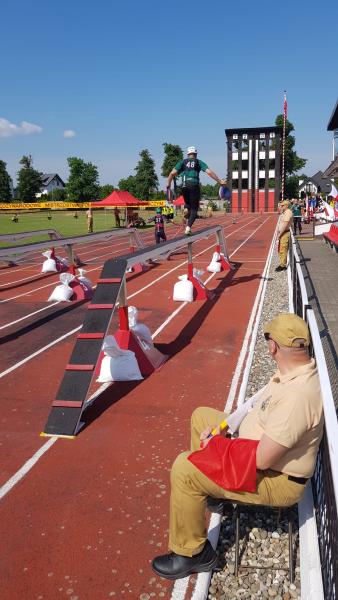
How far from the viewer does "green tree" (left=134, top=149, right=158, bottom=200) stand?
8500cm

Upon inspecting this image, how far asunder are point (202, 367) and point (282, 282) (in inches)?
276

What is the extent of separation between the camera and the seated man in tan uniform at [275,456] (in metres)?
2.54

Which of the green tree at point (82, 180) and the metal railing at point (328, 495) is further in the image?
the green tree at point (82, 180)

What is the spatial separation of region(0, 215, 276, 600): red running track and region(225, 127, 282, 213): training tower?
2614 inches

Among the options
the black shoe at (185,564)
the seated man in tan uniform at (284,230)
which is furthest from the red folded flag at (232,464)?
the seated man in tan uniform at (284,230)

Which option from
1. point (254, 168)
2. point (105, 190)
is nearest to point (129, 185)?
point (105, 190)

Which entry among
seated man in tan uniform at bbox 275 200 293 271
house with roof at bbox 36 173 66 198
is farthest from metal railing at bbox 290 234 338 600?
house with roof at bbox 36 173 66 198

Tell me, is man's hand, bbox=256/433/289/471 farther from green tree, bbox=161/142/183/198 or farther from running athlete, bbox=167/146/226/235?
green tree, bbox=161/142/183/198

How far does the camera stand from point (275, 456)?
8.35 feet

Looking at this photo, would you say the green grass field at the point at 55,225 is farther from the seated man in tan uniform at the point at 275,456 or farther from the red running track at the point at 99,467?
Answer: the seated man in tan uniform at the point at 275,456

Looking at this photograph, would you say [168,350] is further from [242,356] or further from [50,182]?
[50,182]

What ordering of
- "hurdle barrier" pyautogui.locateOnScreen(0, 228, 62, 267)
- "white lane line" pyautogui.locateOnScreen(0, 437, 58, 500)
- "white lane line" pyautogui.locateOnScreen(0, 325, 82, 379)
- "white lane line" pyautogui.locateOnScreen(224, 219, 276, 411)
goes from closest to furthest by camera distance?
"white lane line" pyautogui.locateOnScreen(0, 437, 58, 500) < "white lane line" pyautogui.locateOnScreen(224, 219, 276, 411) < "white lane line" pyautogui.locateOnScreen(0, 325, 82, 379) < "hurdle barrier" pyautogui.locateOnScreen(0, 228, 62, 267)

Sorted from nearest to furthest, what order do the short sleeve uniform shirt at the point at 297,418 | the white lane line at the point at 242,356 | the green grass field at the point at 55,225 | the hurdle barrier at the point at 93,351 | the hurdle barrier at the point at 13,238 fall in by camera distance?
the short sleeve uniform shirt at the point at 297,418 < the hurdle barrier at the point at 93,351 < the white lane line at the point at 242,356 < the hurdle barrier at the point at 13,238 < the green grass field at the point at 55,225

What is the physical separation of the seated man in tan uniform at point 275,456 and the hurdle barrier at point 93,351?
7.60 ft
